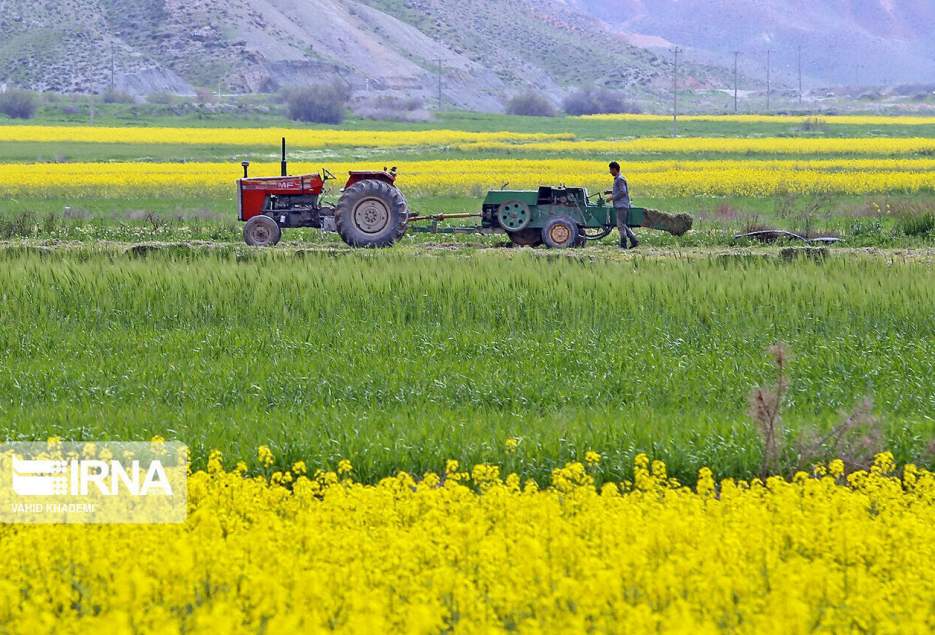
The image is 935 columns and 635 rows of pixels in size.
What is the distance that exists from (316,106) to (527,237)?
285 ft

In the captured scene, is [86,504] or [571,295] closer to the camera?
[86,504]

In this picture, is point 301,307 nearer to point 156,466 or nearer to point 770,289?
point 770,289

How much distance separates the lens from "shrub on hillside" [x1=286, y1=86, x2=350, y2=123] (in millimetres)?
108750

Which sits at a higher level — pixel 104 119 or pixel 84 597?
pixel 104 119

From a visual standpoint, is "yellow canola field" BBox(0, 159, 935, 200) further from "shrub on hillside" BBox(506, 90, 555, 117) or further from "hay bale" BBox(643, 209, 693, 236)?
"shrub on hillside" BBox(506, 90, 555, 117)

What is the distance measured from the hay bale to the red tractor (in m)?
4.31

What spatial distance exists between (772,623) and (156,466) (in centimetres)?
498

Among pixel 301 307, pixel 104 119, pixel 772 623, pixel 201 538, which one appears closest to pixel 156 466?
pixel 201 538

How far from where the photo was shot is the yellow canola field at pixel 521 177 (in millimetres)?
40188

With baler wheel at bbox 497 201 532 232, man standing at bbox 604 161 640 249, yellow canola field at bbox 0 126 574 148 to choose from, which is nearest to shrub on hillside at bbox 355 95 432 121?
yellow canola field at bbox 0 126 574 148

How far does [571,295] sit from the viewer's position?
55.8 ft

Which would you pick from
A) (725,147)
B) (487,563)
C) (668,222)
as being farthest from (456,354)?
(725,147)

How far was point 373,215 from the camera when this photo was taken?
79.9 ft

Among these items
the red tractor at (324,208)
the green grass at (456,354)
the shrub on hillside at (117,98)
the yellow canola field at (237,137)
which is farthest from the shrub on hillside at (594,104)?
A: the green grass at (456,354)
